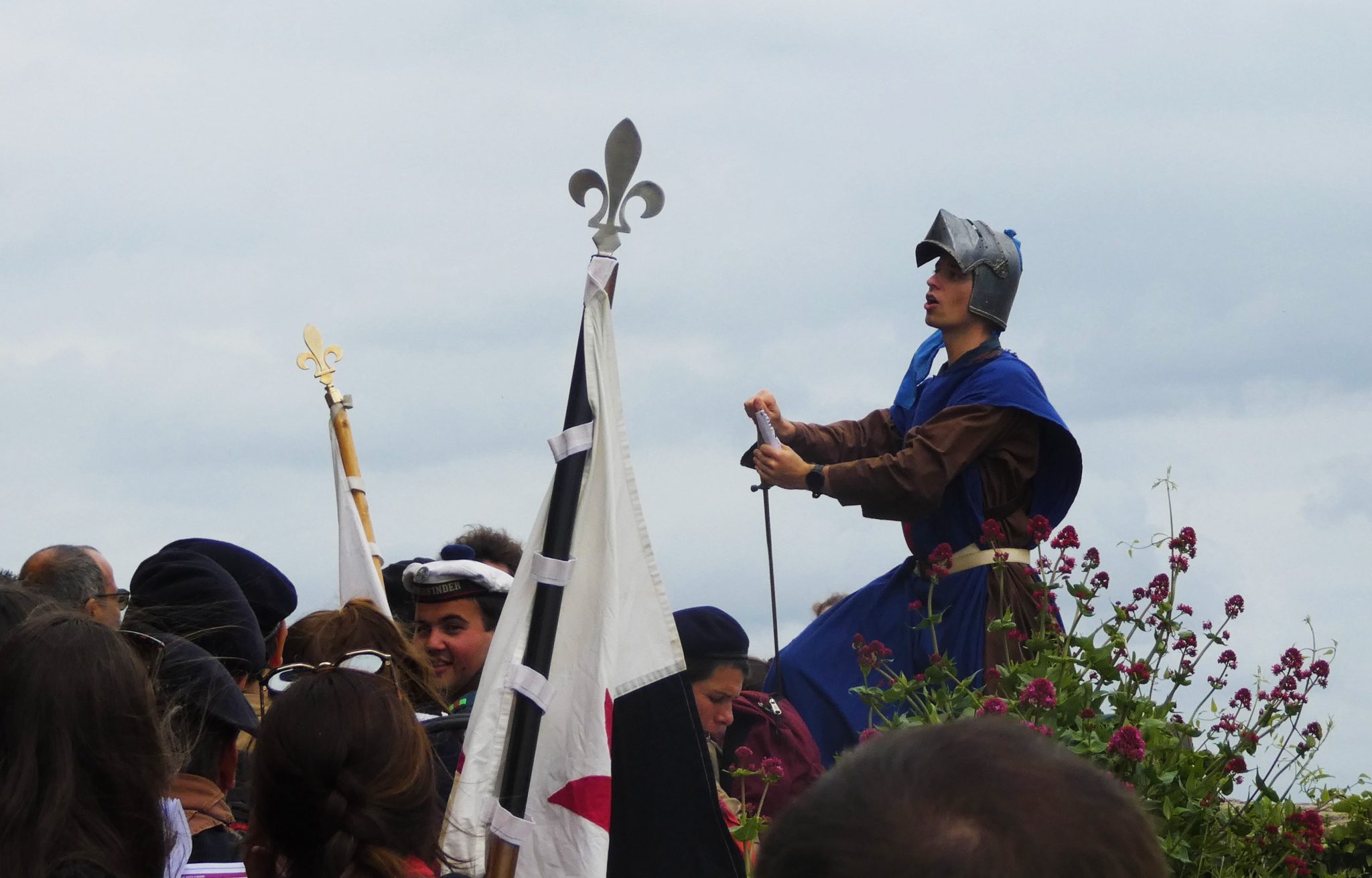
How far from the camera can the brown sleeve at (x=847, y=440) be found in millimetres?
6156

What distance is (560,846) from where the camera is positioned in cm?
361

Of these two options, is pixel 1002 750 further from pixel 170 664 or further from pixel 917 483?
pixel 917 483

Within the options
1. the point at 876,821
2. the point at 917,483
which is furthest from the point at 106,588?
the point at 876,821

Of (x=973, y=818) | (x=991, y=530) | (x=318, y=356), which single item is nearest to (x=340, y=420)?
(x=318, y=356)

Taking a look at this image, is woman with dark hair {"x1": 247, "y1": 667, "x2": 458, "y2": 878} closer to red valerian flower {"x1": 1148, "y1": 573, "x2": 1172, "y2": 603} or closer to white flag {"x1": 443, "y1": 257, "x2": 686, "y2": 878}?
white flag {"x1": 443, "y1": 257, "x2": 686, "y2": 878}

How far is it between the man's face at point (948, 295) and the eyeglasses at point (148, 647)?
319cm

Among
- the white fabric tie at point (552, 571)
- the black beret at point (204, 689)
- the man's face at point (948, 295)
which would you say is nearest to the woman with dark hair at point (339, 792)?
the black beret at point (204, 689)

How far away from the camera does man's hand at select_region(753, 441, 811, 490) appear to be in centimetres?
568

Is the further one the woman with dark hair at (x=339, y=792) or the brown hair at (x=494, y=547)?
the brown hair at (x=494, y=547)

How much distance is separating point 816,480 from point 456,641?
4.39ft

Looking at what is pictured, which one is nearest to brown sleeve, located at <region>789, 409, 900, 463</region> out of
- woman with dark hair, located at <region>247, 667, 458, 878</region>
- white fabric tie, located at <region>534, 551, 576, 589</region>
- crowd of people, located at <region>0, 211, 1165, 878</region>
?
crowd of people, located at <region>0, 211, 1165, 878</region>

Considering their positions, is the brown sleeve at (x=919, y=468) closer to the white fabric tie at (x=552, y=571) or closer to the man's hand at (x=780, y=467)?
the man's hand at (x=780, y=467)

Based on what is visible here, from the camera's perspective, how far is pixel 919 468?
552 cm

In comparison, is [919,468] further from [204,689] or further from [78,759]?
[78,759]
